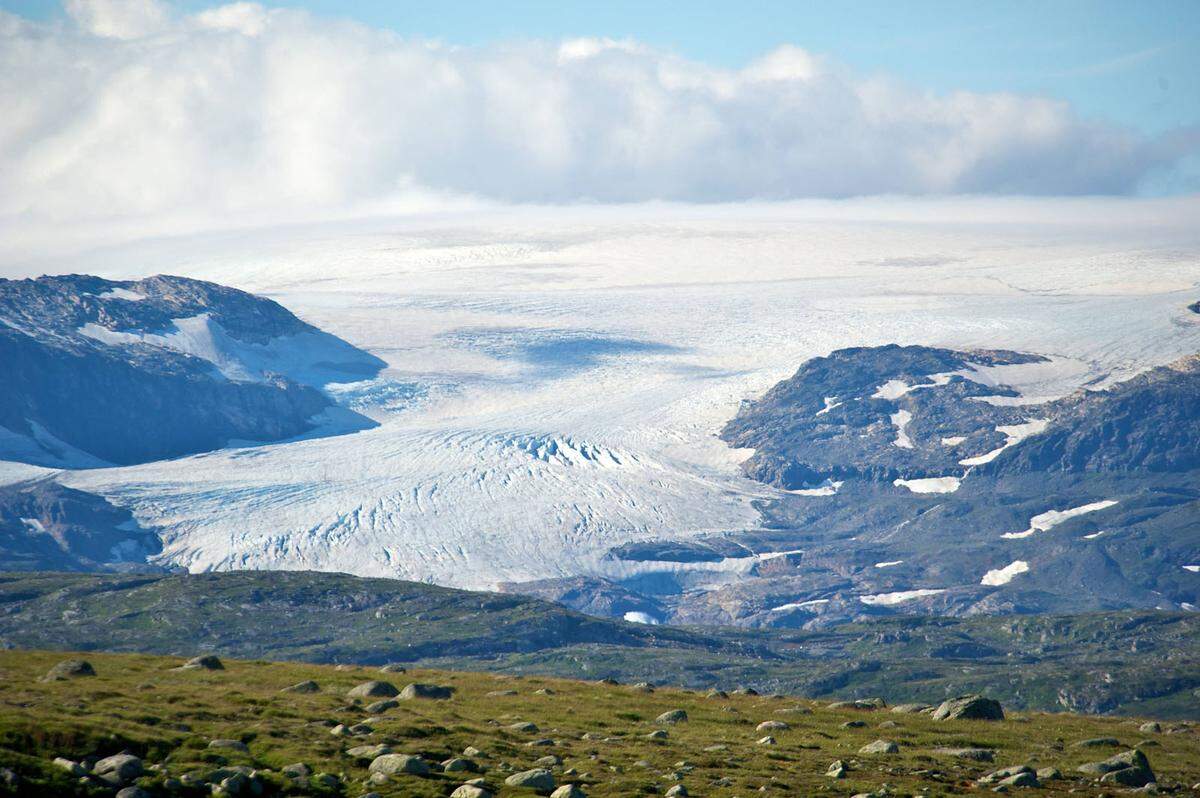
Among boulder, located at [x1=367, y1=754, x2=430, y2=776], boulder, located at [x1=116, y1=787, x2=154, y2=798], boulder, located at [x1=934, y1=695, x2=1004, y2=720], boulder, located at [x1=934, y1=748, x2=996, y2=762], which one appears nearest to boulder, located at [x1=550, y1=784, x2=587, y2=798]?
boulder, located at [x1=367, y1=754, x2=430, y2=776]

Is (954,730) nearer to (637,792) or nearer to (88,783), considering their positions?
(637,792)

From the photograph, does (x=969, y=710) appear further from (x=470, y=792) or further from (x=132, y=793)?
(x=132, y=793)

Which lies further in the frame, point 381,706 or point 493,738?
point 381,706

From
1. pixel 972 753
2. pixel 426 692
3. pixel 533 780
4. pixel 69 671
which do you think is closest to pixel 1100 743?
pixel 972 753

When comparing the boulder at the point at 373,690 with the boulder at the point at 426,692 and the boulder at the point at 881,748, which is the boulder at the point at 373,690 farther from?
the boulder at the point at 881,748

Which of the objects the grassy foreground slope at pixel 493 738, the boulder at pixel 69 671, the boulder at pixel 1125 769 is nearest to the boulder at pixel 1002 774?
the grassy foreground slope at pixel 493 738

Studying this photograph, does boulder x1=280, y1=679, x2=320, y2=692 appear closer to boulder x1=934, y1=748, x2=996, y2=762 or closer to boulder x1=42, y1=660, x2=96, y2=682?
boulder x1=42, y1=660, x2=96, y2=682
